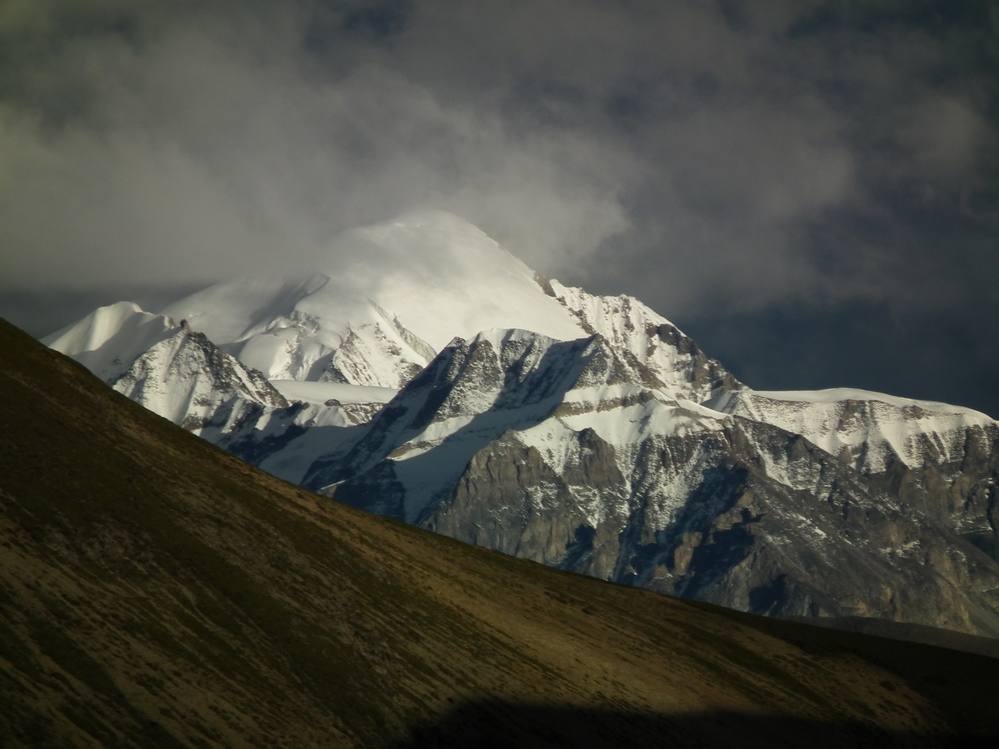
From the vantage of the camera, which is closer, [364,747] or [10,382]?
[364,747]

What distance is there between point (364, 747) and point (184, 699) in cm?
1261

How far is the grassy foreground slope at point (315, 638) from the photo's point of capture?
79.9 metres

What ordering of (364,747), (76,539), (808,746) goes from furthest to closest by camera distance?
(808,746)
(76,539)
(364,747)

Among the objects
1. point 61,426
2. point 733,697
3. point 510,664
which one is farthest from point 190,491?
point 733,697

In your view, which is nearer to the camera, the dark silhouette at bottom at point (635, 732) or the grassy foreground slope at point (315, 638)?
the grassy foreground slope at point (315, 638)

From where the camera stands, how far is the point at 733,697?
12400cm

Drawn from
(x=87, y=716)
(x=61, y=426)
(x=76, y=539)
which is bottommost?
(x=87, y=716)

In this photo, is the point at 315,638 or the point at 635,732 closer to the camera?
the point at 315,638

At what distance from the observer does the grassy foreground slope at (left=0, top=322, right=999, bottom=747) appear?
79938 mm

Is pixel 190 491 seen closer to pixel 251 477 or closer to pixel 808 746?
pixel 251 477

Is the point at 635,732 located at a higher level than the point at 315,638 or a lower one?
higher

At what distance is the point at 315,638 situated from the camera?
97438mm

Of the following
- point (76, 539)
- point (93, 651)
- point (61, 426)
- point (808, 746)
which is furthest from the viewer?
point (808, 746)

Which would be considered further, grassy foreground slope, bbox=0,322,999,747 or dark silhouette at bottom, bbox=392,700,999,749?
dark silhouette at bottom, bbox=392,700,999,749
